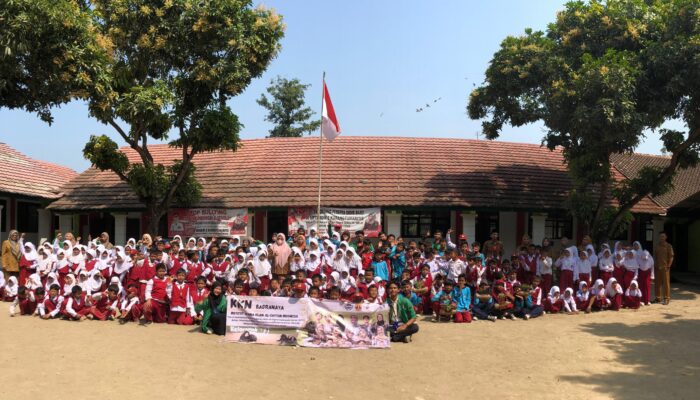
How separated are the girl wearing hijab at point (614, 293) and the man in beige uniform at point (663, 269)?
1.85 m

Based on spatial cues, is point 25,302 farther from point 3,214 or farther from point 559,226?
point 559,226

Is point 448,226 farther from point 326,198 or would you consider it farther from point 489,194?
point 326,198

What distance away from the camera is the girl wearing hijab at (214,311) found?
909 cm

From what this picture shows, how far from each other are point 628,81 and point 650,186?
384 cm

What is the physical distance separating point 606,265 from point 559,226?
648 centimetres

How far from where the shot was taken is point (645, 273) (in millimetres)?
12453

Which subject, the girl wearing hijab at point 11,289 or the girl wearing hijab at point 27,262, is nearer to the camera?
the girl wearing hijab at point 11,289

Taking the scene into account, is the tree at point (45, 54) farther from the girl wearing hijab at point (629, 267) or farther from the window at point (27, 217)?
the girl wearing hijab at point (629, 267)

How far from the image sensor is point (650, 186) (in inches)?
580

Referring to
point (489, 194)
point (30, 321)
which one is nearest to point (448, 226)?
point (489, 194)

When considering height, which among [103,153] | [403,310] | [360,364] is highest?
[103,153]

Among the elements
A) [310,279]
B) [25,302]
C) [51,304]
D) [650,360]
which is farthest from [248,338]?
[650,360]

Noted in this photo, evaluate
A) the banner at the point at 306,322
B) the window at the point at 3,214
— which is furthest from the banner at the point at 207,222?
the banner at the point at 306,322

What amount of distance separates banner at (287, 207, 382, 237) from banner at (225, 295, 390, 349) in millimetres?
8014
